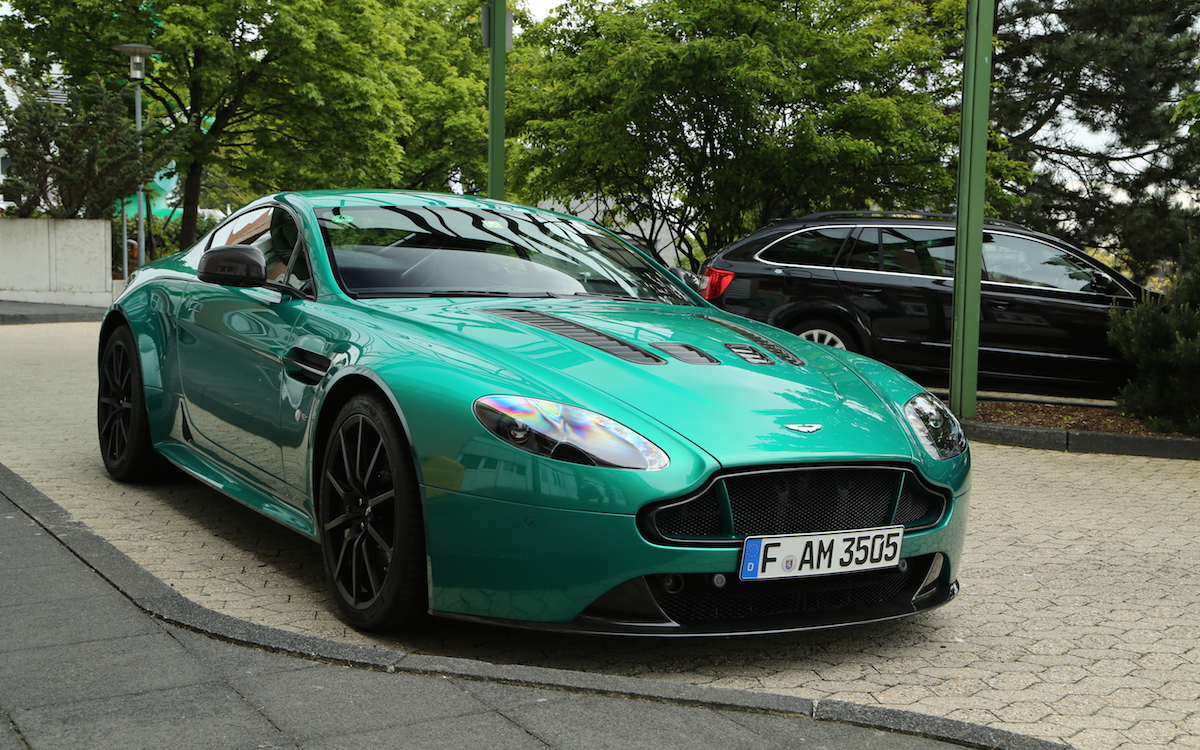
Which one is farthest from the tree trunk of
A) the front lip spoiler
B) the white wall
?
the front lip spoiler

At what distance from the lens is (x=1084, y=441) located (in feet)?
28.2

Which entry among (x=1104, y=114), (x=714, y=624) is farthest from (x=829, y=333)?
(x=1104, y=114)

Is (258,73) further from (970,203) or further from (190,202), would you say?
(970,203)

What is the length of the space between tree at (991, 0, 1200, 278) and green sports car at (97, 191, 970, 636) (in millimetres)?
21148

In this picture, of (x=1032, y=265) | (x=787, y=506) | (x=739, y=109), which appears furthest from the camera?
(x=739, y=109)

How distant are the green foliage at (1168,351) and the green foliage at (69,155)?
19.0 metres

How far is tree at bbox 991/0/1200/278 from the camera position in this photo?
23156mm

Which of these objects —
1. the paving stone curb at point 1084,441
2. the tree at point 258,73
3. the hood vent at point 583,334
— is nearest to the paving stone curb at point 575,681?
the hood vent at point 583,334

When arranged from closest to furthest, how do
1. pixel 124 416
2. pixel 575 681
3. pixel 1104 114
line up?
1. pixel 575 681
2. pixel 124 416
3. pixel 1104 114

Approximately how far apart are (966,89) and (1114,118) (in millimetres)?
17069

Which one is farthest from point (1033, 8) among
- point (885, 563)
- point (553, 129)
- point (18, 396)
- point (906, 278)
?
point (885, 563)

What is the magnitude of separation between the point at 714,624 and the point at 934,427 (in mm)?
1090

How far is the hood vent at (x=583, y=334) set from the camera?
3842 mm

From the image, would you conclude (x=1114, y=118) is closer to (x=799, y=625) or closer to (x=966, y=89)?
(x=966, y=89)
